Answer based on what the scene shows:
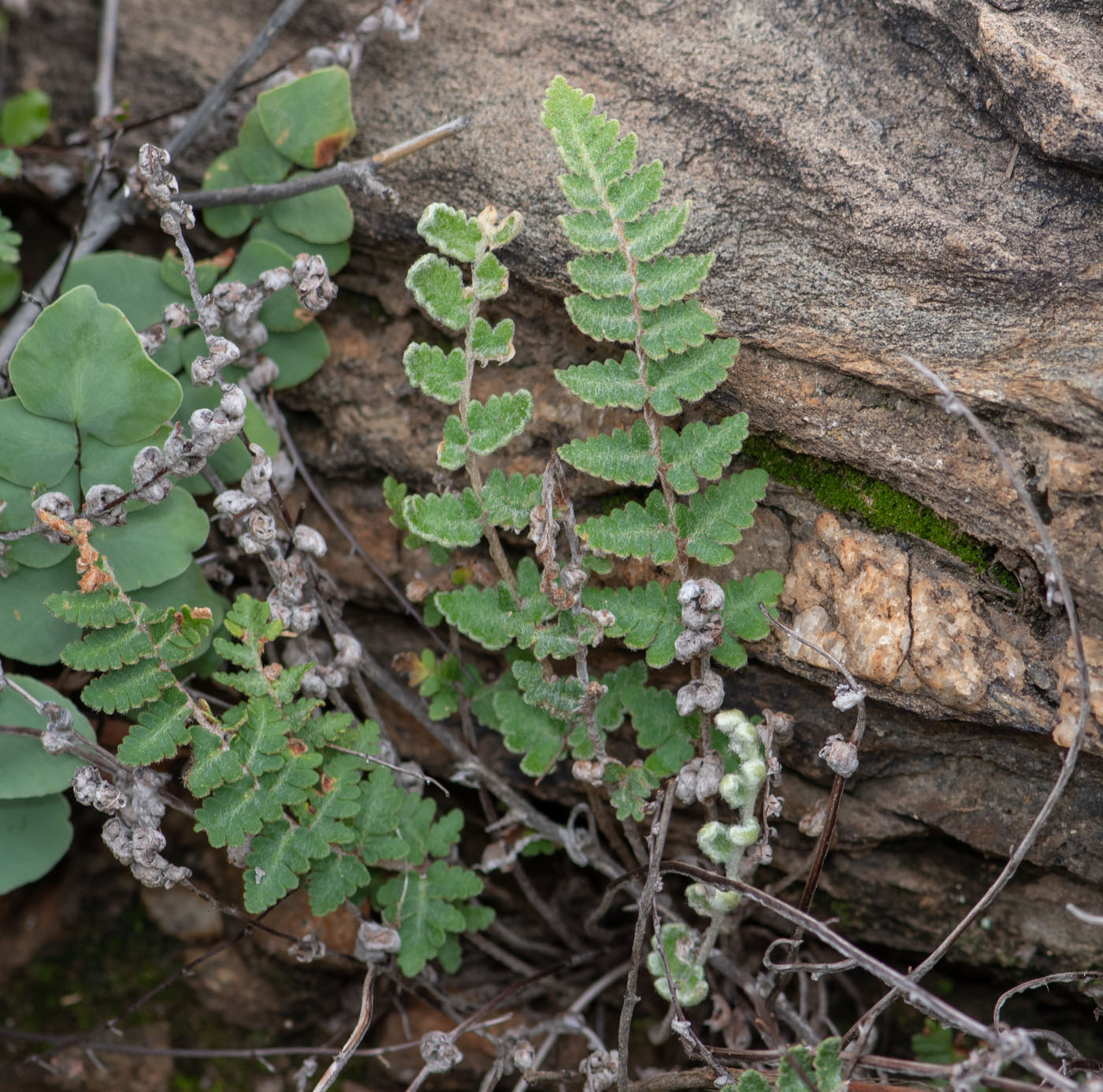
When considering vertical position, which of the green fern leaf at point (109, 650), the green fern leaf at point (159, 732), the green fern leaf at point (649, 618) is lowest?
the green fern leaf at point (159, 732)

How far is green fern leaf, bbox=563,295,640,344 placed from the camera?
203cm

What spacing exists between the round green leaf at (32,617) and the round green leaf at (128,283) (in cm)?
66

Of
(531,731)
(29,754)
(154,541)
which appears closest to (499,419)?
A: (531,731)

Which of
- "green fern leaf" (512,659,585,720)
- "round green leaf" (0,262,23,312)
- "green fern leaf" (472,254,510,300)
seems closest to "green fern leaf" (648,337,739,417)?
"green fern leaf" (472,254,510,300)

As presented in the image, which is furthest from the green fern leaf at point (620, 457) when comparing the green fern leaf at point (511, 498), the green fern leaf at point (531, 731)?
the green fern leaf at point (531, 731)

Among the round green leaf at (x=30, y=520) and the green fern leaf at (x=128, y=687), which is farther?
the round green leaf at (x=30, y=520)

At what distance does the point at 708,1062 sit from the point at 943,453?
1.28m

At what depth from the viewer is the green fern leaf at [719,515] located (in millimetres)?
2057

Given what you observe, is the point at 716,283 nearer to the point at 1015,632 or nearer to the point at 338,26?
the point at 1015,632

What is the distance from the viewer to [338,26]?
281 centimetres

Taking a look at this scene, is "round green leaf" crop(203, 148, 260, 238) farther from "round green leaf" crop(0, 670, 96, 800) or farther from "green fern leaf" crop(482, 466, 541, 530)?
"round green leaf" crop(0, 670, 96, 800)

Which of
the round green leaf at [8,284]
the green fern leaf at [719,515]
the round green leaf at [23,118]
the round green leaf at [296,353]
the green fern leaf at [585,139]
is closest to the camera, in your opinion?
the green fern leaf at [585,139]

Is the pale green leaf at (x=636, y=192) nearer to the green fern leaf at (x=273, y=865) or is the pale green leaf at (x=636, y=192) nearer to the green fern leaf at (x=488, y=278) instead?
the green fern leaf at (x=488, y=278)

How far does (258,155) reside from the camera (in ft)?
8.41
